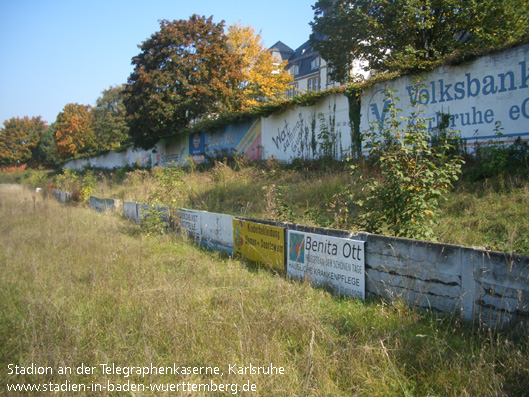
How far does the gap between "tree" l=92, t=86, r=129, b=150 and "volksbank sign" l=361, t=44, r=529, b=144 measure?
111 ft

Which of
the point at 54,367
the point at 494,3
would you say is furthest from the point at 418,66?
the point at 54,367

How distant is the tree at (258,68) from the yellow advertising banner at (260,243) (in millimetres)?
25143

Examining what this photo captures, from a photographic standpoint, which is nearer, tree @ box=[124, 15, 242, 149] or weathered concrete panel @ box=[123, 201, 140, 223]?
weathered concrete panel @ box=[123, 201, 140, 223]

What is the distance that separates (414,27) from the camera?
47.0 feet

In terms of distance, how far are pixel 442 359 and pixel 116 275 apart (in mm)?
4643

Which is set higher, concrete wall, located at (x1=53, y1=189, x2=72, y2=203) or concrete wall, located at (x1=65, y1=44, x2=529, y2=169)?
concrete wall, located at (x1=65, y1=44, x2=529, y2=169)

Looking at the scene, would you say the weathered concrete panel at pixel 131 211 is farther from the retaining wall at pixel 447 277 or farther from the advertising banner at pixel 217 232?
the retaining wall at pixel 447 277

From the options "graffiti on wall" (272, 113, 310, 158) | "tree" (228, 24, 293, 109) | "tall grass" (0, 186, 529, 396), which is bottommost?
"tall grass" (0, 186, 529, 396)

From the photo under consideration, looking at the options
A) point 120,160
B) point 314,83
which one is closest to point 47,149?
point 120,160

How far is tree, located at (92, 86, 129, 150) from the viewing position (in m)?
40.0

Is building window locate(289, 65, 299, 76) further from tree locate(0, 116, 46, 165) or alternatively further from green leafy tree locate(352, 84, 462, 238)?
green leafy tree locate(352, 84, 462, 238)

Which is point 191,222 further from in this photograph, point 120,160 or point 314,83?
point 314,83

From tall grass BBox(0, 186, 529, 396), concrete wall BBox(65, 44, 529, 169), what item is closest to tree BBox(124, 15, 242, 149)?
concrete wall BBox(65, 44, 529, 169)

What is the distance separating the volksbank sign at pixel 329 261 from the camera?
15.3ft
